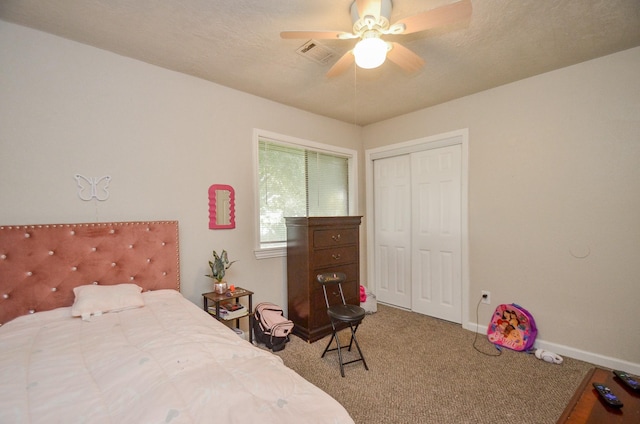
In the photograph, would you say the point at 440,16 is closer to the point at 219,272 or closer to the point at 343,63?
the point at 343,63

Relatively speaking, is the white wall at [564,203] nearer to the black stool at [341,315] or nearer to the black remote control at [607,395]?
the black remote control at [607,395]

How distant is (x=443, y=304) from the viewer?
11.4 feet

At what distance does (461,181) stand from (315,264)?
196cm

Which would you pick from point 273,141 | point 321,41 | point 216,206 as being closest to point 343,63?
point 321,41

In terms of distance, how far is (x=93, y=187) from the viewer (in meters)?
2.15

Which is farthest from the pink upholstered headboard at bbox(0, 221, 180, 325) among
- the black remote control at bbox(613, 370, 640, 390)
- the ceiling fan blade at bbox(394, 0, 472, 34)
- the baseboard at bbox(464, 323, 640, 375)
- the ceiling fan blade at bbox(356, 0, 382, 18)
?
the baseboard at bbox(464, 323, 640, 375)

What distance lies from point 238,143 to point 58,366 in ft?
7.34

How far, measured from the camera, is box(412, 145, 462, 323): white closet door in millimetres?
3354

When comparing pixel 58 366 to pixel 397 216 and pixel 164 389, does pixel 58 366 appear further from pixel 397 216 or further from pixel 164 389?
pixel 397 216

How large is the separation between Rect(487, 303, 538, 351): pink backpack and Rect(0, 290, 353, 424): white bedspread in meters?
2.55

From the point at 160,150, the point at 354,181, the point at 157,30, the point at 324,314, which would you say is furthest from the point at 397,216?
the point at 157,30

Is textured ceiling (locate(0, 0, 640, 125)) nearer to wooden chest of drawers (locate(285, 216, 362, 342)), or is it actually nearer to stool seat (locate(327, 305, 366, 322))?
wooden chest of drawers (locate(285, 216, 362, 342))

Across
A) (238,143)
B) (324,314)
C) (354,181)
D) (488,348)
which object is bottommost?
(488,348)

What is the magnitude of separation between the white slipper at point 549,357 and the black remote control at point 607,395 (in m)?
1.25
